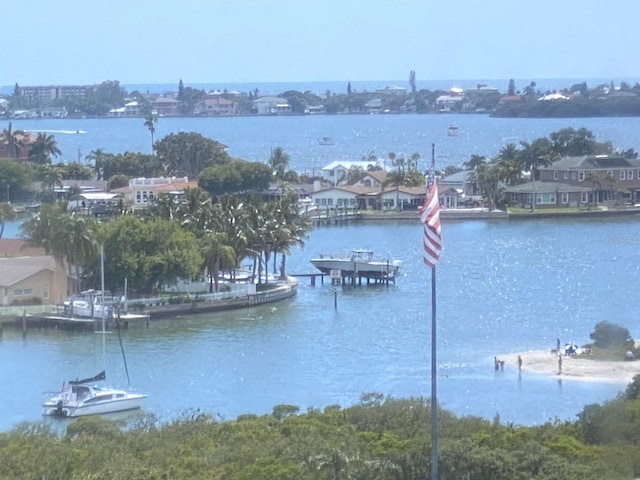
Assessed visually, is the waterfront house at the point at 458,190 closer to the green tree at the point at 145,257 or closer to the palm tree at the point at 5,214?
the palm tree at the point at 5,214

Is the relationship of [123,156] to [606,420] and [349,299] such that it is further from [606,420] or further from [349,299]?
[606,420]

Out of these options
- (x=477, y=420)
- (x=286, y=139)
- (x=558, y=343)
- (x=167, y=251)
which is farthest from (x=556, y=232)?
A: (x=286, y=139)

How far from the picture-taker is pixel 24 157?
325ft

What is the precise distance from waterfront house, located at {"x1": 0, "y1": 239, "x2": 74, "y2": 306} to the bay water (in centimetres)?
285

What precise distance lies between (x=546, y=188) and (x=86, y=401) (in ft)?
161

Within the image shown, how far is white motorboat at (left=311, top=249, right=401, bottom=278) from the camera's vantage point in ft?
173

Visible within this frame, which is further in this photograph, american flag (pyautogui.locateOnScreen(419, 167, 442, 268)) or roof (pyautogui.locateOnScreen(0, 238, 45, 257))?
roof (pyautogui.locateOnScreen(0, 238, 45, 257))

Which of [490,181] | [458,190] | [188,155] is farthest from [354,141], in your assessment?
[490,181]

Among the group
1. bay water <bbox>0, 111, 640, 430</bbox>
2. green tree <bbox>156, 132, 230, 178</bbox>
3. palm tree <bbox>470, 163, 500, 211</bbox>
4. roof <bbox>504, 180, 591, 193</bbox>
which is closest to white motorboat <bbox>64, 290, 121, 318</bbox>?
bay water <bbox>0, 111, 640, 430</bbox>

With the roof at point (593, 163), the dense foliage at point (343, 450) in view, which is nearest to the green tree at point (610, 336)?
the dense foliage at point (343, 450)

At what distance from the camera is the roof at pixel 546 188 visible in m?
77.8

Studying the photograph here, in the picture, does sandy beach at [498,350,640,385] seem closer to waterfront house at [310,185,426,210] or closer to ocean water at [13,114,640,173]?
waterfront house at [310,185,426,210]

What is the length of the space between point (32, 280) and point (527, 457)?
93.3 ft

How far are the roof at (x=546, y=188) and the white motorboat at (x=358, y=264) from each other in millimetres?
23960
